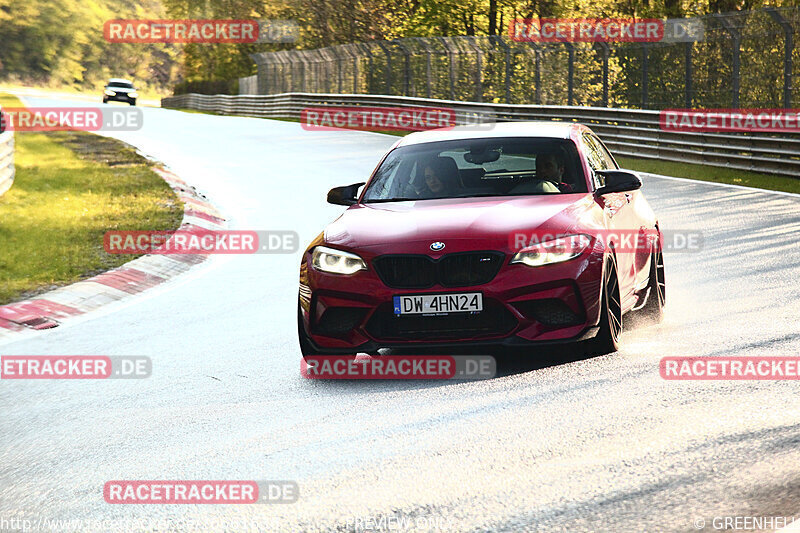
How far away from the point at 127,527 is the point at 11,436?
2.10m

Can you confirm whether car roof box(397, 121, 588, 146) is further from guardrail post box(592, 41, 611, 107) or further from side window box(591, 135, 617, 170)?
guardrail post box(592, 41, 611, 107)

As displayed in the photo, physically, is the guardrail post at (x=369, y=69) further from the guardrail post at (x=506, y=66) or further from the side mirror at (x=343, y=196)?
the side mirror at (x=343, y=196)

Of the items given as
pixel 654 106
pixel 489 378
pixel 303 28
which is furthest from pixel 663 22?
pixel 303 28

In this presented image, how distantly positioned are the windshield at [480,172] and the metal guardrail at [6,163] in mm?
13128

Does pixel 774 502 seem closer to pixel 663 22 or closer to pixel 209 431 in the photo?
pixel 209 431

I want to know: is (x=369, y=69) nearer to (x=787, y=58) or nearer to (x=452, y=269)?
(x=787, y=58)

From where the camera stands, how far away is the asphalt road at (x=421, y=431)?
465 centimetres

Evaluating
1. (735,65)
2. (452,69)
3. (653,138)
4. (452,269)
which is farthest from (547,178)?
(452,69)

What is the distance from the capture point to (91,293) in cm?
1180

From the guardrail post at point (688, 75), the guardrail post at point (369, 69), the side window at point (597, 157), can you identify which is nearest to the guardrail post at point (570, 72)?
the guardrail post at point (688, 75)

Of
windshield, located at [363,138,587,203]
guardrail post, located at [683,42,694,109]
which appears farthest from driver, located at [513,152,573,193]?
guardrail post, located at [683,42,694,109]

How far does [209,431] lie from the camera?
20.4 feet

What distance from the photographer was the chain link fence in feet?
70.6

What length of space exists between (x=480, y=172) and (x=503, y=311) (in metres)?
1.78
